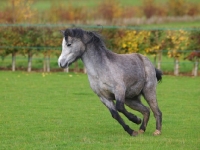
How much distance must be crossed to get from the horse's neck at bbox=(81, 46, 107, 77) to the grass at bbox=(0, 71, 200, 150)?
4.29ft

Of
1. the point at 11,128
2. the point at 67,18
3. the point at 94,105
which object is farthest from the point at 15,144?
the point at 67,18

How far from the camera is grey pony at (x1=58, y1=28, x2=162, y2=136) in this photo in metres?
12.2

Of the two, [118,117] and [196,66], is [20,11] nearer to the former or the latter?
[196,66]

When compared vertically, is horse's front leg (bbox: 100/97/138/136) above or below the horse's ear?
below

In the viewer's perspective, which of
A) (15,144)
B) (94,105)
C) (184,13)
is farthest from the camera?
(184,13)

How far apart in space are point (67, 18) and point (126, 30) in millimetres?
27379

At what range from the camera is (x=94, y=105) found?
691 inches

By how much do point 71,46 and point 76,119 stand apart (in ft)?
9.36

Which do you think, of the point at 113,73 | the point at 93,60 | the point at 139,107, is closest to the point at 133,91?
the point at 139,107

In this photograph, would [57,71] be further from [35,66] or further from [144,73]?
[144,73]

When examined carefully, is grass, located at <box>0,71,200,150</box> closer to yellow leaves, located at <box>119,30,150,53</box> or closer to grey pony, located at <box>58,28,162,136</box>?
grey pony, located at <box>58,28,162,136</box>

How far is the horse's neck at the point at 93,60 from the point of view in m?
12.4

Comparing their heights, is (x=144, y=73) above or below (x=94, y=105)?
above

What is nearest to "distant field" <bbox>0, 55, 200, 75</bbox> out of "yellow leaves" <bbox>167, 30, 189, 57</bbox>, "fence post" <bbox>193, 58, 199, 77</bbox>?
"fence post" <bbox>193, 58, 199, 77</bbox>
